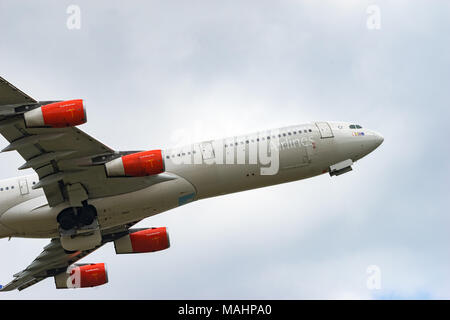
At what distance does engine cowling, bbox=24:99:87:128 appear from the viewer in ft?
122

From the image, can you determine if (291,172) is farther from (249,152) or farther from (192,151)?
(192,151)

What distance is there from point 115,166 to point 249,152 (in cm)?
817

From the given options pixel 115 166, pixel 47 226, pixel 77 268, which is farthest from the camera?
pixel 77 268

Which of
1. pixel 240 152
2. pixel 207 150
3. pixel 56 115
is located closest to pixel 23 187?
pixel 56 115

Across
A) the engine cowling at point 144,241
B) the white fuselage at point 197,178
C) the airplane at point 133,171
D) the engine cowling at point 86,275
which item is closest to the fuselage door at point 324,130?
the airplane at point 133,171

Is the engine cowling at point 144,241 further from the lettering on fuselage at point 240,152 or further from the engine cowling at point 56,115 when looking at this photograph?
the engine cowling at point 56,115

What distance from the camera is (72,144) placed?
40.8m

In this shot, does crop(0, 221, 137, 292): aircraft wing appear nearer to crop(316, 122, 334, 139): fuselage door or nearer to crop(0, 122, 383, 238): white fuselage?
crop(0, 122, 383, 238): white fuselage

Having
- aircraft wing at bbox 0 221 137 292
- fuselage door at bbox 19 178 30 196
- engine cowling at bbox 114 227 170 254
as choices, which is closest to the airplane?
fuselage door at bbox 19 178 30 196

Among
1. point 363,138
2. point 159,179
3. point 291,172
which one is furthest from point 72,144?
point 363,138

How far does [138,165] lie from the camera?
40281 millimetres

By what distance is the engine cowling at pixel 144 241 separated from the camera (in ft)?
164

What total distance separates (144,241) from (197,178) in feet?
31.3

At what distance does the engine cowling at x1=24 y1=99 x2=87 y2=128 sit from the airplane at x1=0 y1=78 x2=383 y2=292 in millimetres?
1711
